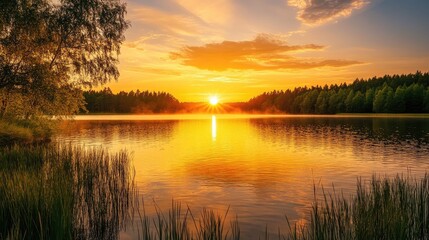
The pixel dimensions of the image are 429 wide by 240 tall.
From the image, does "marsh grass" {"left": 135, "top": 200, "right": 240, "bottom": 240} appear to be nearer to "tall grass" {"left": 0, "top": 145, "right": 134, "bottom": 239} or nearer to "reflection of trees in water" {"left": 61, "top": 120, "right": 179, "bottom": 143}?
"tall grass" {"left": 0, "top": 145, "right": 134, "bottom": 239}

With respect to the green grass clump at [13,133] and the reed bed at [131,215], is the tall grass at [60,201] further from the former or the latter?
the green grass clump at [13,133]

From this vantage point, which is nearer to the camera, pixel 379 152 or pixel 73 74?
pixel 73 74

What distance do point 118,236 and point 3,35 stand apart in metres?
23.1

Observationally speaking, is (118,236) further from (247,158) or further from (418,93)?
(418,93)

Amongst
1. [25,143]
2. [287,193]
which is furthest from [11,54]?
[287,193]

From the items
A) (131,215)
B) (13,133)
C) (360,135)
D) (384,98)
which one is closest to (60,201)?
(131,215)

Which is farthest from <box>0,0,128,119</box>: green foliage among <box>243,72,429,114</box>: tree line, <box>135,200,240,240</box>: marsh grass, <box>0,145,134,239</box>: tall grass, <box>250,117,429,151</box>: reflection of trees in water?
<box>243,72,429,114</box>: tree line

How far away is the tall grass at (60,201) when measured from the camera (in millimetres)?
10648

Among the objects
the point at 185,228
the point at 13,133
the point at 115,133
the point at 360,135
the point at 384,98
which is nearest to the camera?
the point at 185,228

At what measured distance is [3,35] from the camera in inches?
1145

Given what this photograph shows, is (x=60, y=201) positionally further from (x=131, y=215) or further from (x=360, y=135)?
(x=360, y=135)

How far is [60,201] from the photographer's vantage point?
37.2ft

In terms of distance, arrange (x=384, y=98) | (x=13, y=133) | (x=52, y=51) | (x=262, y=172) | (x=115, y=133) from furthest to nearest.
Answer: (x=384, y=98) → (x=115, y=133) → (x=13, y=133) → (x=52, y=51) → (x=262, y=172)

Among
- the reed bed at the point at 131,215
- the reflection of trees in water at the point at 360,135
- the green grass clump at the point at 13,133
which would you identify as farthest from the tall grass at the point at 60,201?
the reflection of trees in water at the point at 360,135
